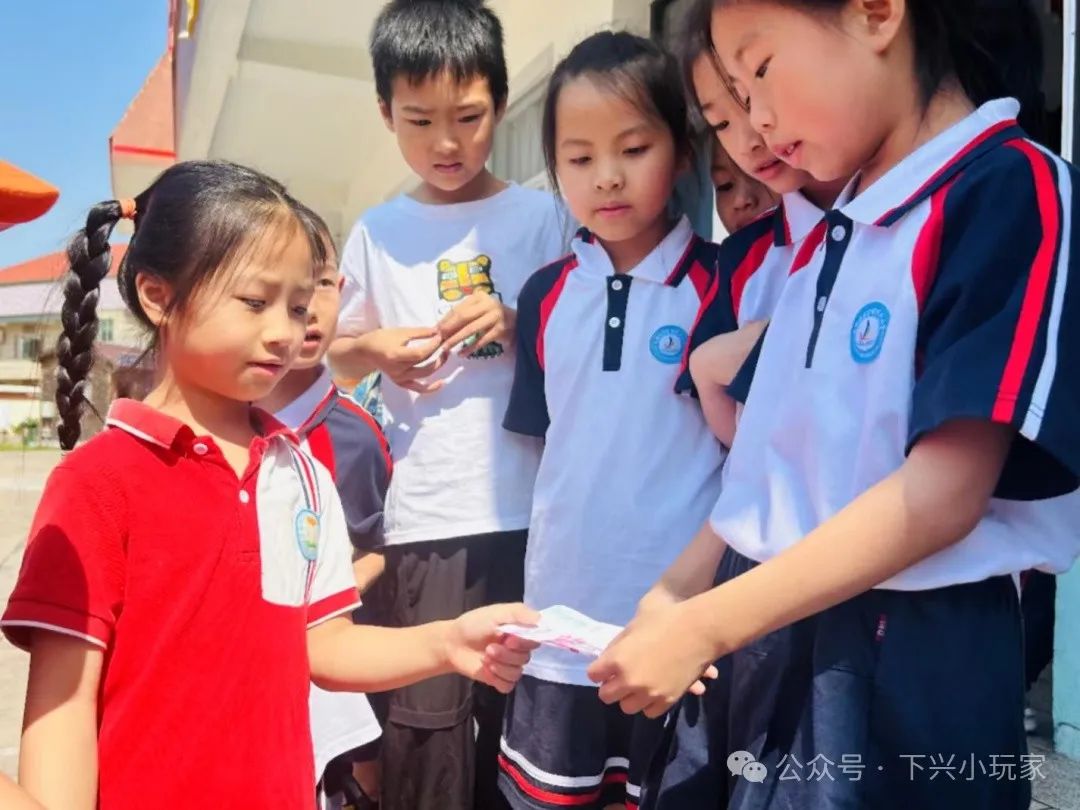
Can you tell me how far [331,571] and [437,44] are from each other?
3.63ft

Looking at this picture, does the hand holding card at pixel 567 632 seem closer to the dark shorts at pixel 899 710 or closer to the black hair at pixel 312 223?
the dark shorts at pixel 899 710

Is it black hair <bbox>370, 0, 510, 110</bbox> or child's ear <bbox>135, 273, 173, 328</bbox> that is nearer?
child's ear <bbox>135, 273, 173, 328</bbox>

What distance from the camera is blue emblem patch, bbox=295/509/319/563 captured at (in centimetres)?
121

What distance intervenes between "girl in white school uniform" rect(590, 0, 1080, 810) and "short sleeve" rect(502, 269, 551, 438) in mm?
678

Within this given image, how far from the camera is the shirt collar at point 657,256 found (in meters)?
1.67

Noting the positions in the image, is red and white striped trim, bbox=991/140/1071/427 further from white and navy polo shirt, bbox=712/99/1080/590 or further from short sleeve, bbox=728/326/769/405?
short sleeve, bbox=728/326/769/405

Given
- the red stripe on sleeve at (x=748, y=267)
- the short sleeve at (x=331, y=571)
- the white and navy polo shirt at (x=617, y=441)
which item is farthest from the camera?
the white and navy polo shirt at (x=617, y=441)

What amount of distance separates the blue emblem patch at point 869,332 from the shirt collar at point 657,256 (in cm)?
65

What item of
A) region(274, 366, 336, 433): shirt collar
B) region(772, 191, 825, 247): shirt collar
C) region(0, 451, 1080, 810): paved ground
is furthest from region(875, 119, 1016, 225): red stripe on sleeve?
region(0, 451, 1080, 810): paved ground

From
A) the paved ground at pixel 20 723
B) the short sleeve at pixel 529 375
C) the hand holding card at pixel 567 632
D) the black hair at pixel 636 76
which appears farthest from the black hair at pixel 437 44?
the paved ground at pixel 20 723

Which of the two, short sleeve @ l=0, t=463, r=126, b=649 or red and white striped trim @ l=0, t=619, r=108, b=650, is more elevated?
short sleeve @ l=0, t=463, r=126, b=649

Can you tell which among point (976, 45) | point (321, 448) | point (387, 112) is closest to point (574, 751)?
point (321, 448)

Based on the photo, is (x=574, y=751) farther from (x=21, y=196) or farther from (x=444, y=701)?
(x=21, y=196)

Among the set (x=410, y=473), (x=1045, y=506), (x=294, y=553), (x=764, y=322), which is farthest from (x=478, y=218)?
(x=1045, y=506)
